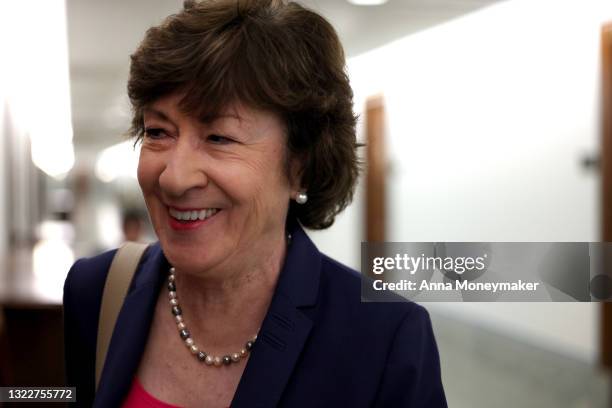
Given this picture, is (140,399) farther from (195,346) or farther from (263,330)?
(263,330)

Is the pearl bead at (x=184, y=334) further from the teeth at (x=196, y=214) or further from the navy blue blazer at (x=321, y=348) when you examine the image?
the teeth at (x=196, y=214)

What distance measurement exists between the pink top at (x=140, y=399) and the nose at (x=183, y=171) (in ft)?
0.91

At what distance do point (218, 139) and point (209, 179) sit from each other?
0.05 m

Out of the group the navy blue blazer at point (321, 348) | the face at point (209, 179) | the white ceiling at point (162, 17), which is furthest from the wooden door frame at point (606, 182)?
the face at point (209, 179)

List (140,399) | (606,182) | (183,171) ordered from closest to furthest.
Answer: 1. (183,171)
2. (140,399)
3. (606,182)

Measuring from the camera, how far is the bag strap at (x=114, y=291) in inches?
33.7

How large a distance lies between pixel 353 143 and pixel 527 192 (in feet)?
6.34

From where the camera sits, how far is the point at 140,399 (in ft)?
2.65

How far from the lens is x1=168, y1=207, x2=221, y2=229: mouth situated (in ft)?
2.42

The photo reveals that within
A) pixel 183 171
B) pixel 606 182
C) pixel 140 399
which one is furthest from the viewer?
pixel 606 182

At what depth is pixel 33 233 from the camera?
18.2ft

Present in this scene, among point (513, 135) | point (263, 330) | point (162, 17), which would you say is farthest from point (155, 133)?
point (513, 135)

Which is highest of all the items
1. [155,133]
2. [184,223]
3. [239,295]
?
[155,133]

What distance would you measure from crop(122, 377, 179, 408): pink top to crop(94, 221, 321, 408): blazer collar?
0.04ft
